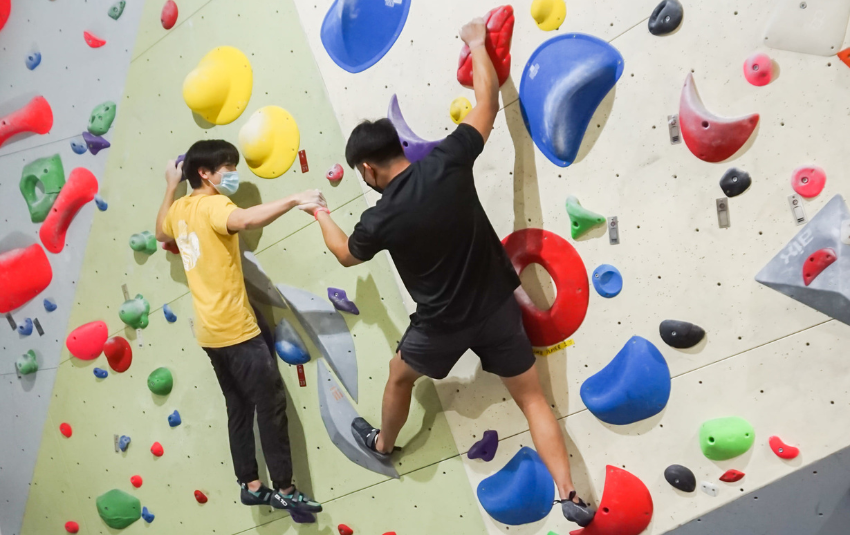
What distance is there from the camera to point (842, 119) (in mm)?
1515

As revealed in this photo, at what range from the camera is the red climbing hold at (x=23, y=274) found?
3.06 metres

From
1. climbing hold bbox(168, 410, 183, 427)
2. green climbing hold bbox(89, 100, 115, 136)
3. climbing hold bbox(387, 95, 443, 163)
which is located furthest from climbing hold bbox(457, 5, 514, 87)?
climbing hold bbox(168, 410, 183, 427)

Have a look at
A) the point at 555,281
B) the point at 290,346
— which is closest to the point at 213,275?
the point at 290,346

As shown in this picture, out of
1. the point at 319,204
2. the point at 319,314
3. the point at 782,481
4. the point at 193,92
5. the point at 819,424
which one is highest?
the point at 193,92

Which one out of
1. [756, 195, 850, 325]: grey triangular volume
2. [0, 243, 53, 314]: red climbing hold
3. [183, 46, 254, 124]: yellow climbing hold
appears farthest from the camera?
[0, 243, 53, 314]: red climbing hold

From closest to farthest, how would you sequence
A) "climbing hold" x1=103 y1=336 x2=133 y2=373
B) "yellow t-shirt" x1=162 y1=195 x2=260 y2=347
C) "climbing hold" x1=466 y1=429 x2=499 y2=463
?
"climbing hold" x1=466 y1=429 x2=499 y2=463
"yellow t-shirt" x1=162 y1=195 x2=260 y2=347
"climbing hold" x1=103 y1=336 x2=133 y2=373

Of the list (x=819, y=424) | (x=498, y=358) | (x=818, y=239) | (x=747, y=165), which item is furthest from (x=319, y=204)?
(x=819, y=424)

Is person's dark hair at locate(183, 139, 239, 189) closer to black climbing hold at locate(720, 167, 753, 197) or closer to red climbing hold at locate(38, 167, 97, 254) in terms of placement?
red climbing hold at locate(38, 167, 97, 254)

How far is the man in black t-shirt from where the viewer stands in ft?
5.60

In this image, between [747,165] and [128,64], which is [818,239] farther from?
[128,64]

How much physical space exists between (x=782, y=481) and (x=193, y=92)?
232cm

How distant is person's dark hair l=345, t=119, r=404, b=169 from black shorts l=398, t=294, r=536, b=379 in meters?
0.52

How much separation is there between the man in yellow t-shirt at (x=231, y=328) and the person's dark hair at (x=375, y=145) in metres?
0.63

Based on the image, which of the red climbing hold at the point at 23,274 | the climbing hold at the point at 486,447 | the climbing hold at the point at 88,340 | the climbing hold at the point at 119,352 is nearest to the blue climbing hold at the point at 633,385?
the climbing hold at the point at 486,447
